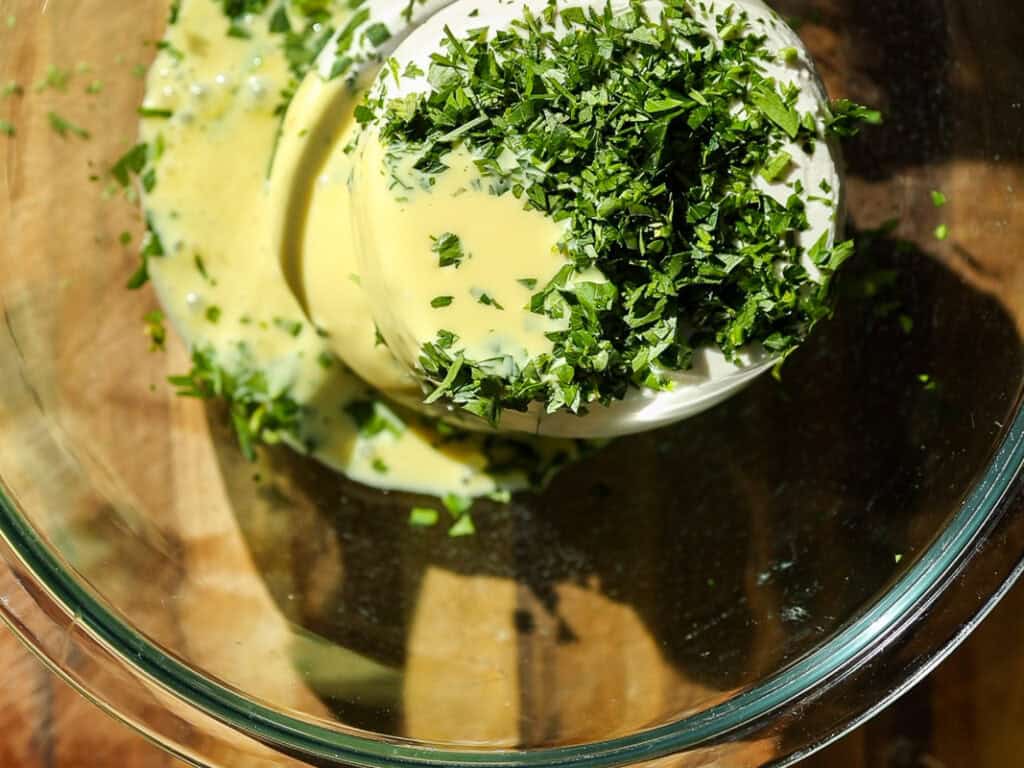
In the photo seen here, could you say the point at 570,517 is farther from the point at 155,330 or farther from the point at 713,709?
the point at 155,330

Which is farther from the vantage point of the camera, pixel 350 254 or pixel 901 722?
pixel 901 722

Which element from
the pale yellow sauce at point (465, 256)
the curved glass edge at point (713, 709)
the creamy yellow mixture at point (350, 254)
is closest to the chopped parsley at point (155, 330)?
the creamy yellow mixture at point (350, 254)

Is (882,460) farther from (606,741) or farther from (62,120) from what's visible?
(62,120)

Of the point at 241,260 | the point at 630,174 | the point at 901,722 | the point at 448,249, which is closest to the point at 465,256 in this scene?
the point at 448,249

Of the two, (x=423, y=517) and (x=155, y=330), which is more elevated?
(x=155, y=330)

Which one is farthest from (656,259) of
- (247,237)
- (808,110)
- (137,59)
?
(137,59)

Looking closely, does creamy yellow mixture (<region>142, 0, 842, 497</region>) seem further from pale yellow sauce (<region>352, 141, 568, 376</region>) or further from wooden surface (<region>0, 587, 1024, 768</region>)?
wooden surface (<region>0, 587, 1024, 768</region>)

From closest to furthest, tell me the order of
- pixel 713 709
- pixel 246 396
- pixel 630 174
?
pixel 630 174 < pixel 713 709 < pixel 246 396
